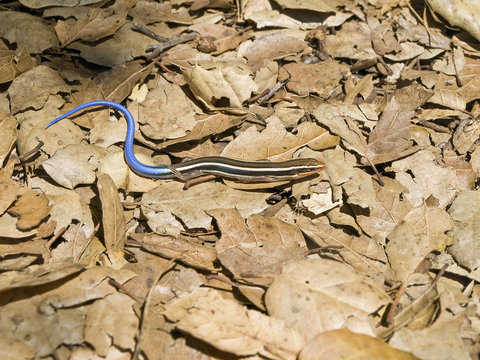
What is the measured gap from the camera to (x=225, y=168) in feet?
13.0

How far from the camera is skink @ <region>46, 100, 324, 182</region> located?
3877 millimetres

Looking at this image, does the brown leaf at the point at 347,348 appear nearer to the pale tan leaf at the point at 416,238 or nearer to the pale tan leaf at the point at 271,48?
the pale tan leaf at the point at 416,238

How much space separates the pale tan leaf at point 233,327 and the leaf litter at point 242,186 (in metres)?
0.01

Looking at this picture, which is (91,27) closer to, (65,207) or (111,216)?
(65,207)

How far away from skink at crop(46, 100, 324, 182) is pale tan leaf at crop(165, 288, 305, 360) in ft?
4.12

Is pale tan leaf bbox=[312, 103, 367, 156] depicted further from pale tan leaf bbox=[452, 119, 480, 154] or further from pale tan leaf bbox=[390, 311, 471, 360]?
pale tan leaf bbox=[390, 311, 471, 360]

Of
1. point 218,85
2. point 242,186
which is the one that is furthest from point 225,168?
point 218,85

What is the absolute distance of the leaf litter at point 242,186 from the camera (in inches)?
115

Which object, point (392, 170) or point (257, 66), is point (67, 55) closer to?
point (257, 66)

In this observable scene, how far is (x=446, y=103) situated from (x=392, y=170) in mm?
1093

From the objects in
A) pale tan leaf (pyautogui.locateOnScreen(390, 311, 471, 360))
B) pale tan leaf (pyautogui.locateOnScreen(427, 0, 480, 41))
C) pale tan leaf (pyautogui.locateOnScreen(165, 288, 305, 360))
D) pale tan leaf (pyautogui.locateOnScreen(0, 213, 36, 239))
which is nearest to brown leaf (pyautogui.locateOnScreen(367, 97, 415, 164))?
pale tan leaf (pyautogui.locateOnScreen(427, 0, 480, 41))

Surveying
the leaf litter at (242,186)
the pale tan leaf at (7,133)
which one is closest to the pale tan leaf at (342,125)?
the leaf litter at (242,186)

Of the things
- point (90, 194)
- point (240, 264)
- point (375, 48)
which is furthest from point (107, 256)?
point (375, 48)

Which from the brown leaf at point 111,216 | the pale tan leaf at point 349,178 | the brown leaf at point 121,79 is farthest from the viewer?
the brown leaf at point 121,79
